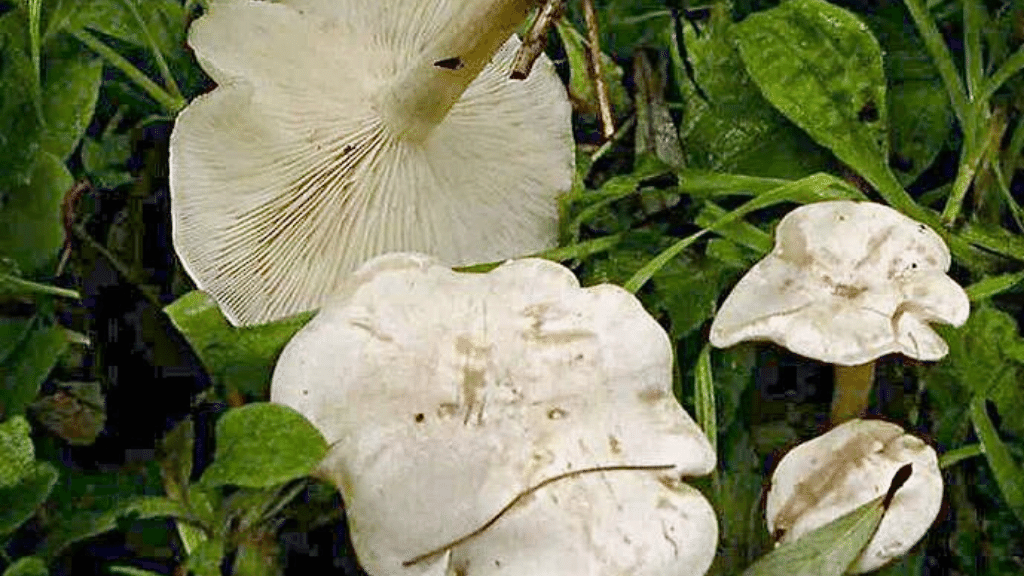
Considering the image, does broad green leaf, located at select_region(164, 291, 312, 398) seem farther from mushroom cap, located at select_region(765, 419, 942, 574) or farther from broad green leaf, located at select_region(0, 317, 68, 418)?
mushroom cap, located at select_region(765, 419, 942, 574)

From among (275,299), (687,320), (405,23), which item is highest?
(405,23)

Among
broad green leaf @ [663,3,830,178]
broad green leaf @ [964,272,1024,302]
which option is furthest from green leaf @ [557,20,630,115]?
broad green leaf @ [964,272,1024,302]

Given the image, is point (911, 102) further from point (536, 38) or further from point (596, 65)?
point (536, 38)

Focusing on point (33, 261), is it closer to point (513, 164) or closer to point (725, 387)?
point (513, 164)

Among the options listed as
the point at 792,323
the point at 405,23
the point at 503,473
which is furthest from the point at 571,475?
the point at 405,23

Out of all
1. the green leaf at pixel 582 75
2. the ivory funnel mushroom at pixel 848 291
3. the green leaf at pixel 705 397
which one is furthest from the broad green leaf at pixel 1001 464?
the green leaf at pixel 582 75
